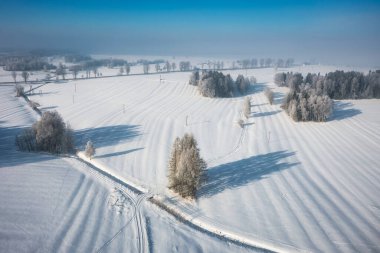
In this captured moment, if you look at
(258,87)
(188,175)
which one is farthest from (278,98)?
(188,175)

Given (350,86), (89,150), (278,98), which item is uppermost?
(350,86)

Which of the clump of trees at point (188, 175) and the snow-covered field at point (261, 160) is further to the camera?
the clump of trees at point (188, 175)

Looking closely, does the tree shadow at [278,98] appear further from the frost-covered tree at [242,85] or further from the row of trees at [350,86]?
the frost-covered tree at [242,85]

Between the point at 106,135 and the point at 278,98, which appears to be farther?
the point at 278,98

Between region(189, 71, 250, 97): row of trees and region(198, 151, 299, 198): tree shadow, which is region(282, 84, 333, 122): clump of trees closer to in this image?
region(198, 151, 299, 198): tree shadow

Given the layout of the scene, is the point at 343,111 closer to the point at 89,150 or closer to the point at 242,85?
the point at 242,85

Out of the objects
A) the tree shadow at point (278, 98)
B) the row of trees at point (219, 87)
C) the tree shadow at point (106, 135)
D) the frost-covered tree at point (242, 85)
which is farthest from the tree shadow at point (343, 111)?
the tree shadow at point (106, 135)
